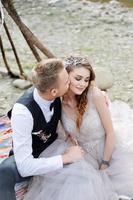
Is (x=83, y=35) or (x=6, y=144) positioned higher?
(x=6, y=144)

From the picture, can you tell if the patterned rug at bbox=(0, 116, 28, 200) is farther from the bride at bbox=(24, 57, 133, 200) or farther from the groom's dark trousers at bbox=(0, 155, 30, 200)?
the groom's dark trousers at bbox=(0, 155, 30, 200)

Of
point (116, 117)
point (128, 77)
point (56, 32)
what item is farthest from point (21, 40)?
point (116, 117)

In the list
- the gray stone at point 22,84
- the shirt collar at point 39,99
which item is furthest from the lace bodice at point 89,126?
the gray stone at point 22,84

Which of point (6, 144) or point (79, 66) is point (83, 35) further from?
point (79, 66)

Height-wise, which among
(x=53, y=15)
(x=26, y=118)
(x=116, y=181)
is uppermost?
(x=26, y=118)

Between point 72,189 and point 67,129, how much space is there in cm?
37

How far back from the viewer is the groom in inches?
101

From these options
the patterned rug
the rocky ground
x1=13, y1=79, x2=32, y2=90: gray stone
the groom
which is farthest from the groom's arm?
x1=13, y1=79, x2=32, y2=90: gray stone

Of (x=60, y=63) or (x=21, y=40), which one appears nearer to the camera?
(x=60, y=63)

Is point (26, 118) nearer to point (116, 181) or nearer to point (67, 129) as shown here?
point (67, 129)

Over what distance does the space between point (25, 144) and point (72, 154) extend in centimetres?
32

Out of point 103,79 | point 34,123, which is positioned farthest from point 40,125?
point 103,79

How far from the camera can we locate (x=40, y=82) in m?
2.55

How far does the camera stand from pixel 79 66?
2775mm
